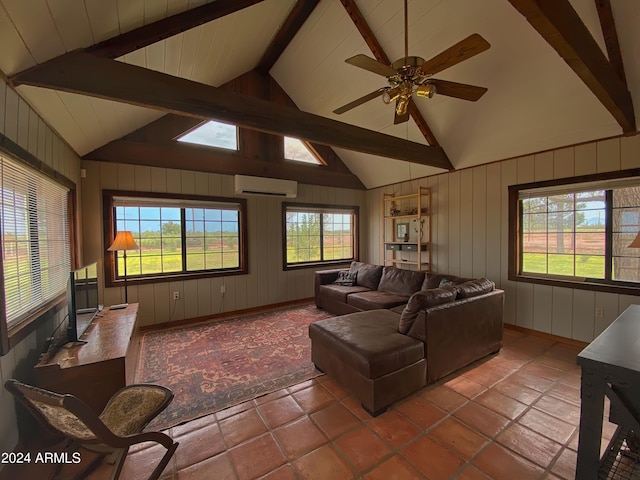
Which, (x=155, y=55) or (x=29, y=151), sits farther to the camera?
(x=155, y=55)

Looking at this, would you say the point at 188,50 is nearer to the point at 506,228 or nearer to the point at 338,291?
the point at 338,291

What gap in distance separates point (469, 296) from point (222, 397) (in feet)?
8.13

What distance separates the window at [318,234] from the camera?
513 centimetres

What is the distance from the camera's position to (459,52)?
183 cm

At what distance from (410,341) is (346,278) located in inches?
100

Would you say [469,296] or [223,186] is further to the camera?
[223,186]

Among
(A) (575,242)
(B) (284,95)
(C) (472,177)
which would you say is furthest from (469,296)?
(B) (284,95)

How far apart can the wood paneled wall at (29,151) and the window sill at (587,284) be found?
5.13 m

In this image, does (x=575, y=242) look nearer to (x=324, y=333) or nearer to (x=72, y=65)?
(x=324, y=333)

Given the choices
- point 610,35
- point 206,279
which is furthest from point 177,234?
point 610,35

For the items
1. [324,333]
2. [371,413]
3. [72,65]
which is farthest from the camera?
[324,333]

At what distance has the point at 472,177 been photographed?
4.19 metres

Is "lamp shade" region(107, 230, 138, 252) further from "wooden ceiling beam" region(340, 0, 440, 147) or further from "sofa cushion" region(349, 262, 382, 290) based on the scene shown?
"wooden ceiling beam" region(340, 0, 440, 147)

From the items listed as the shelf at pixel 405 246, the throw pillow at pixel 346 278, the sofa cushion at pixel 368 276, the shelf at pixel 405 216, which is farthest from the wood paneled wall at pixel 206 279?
the shelf at pixel 405 246
